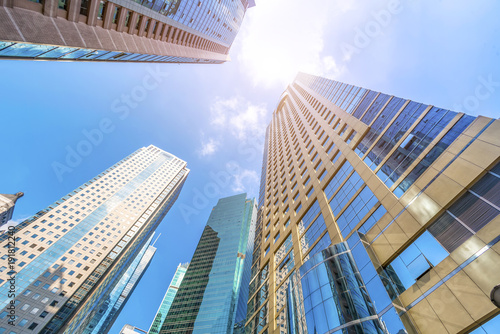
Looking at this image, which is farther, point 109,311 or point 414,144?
point 109,311

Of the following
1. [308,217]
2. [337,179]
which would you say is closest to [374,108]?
[337,179]

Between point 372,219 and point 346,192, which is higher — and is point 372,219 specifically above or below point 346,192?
below

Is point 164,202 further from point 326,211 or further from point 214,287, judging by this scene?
point 326,211

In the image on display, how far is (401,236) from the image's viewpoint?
13539 millimetres

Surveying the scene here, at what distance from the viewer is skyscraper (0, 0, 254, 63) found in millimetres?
15320

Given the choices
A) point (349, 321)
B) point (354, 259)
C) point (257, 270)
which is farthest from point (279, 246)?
point (349, 321)

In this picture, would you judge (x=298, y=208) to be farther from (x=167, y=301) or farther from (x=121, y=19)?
(x=167, y=301)

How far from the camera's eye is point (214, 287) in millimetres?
77562

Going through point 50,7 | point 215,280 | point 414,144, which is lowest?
point 414,144

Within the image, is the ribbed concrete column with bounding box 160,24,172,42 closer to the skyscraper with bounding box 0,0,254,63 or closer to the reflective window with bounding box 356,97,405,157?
the skyscraper with bounding box 0,0,254,63

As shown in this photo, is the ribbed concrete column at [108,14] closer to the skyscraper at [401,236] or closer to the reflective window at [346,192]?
the skyscraper at [401,236]

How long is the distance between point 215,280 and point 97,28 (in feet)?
256

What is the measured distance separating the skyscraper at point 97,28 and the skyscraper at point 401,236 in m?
25.4

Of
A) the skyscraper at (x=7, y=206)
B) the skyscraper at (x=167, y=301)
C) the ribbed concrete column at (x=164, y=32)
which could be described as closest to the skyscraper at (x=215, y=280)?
the skyscraper at (x=167, y=301)
